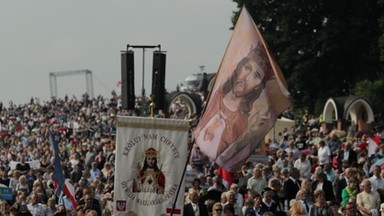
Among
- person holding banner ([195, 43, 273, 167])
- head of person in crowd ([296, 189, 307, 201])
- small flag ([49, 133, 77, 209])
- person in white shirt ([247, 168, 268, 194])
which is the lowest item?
head of person in crowd ([296, 189, 307, 201])

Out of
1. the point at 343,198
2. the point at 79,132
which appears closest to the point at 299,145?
the point at 343,198

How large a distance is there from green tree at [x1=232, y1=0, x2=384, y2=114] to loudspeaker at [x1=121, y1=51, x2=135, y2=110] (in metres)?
37.9

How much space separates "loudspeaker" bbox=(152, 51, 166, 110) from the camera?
23.3m

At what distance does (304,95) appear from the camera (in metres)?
63.7

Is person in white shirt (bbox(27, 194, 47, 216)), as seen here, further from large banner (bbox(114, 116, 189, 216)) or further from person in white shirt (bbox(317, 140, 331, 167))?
person in white shirt (bbox(317, 140, 331, 167))

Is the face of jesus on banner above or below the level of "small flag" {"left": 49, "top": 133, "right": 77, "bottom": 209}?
above

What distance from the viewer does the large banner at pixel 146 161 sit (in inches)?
740

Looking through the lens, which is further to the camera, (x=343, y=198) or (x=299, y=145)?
(x=299, y=145)

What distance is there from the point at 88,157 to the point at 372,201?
13.5m

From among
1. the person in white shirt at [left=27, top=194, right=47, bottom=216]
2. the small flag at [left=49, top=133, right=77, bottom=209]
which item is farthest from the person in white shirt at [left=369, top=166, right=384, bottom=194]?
the person in white shirt at [left=27, top=194, right=47, bottom=216]

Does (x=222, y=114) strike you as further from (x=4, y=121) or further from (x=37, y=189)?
(x=4, y=121)

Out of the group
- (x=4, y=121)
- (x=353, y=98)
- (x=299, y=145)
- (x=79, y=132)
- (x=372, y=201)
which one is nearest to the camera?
(x=372, y=201)

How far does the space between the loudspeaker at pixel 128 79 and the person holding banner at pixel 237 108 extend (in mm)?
1487

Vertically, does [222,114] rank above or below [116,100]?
below
